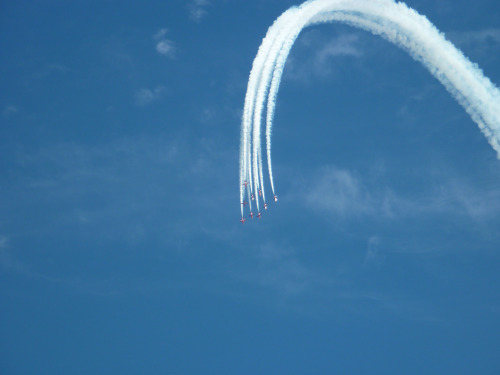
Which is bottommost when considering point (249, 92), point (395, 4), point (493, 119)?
point (493, 119)

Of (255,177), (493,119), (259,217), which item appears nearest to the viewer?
(493,119)

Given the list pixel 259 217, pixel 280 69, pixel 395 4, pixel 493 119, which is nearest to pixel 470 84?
pixel 493 119

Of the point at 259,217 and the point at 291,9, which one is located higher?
the point at 291,9

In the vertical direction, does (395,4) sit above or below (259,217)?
above

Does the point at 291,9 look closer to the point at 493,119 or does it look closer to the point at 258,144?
the point at 258,144

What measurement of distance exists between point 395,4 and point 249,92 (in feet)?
50.3

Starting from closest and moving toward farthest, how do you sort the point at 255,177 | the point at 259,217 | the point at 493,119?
the point at 493,119, the point at 255,177, the point at 259,217

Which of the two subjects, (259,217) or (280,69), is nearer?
(280,69)

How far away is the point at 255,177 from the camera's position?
2808 inches

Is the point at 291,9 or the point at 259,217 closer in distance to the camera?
the point at 291,9

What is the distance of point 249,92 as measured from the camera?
6931 cm

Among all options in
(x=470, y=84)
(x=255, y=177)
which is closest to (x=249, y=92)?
(x=255, y=177)

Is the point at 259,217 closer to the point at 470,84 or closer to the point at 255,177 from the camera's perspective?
the point at 255,177

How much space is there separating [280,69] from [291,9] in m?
5.39
